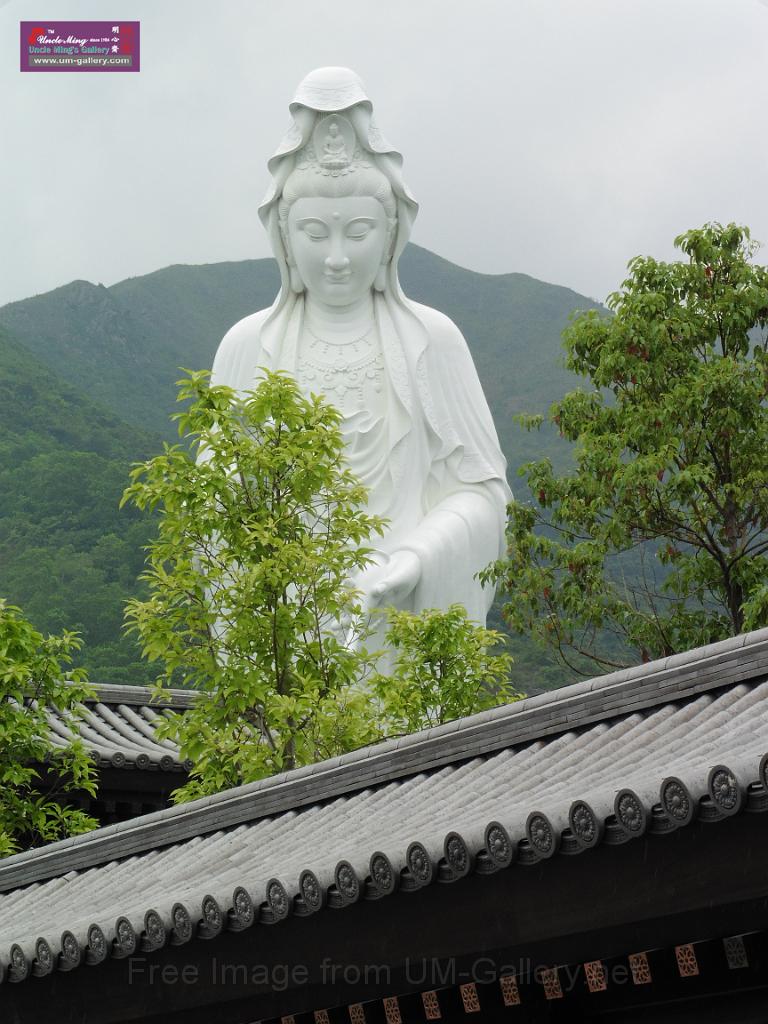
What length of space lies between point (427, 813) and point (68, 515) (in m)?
19.7

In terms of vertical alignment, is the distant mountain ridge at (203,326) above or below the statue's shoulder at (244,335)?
above

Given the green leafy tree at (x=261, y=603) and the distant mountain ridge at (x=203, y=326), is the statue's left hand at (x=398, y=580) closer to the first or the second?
the green leafy tree at (x=261, y=603)

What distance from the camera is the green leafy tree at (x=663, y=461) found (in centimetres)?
1106

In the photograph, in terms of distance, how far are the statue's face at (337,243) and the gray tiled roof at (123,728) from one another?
2981 mm

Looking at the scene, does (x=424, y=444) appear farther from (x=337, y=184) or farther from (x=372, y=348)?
(x=337, y=184)

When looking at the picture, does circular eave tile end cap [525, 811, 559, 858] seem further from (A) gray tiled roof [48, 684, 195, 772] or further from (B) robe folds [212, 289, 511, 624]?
(B) robe folds [212, 289, 511, 624]

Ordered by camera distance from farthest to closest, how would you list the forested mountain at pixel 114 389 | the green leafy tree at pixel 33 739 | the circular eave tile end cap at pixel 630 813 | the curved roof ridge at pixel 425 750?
1. the forested mountain at pixel 114 389
2. the green leafy tree at pixel 33 739
3. the curved roof ridge at pixel 425 750
4. the circular eave tile end cap at pixel 630 813

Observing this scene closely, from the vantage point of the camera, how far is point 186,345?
3716cm

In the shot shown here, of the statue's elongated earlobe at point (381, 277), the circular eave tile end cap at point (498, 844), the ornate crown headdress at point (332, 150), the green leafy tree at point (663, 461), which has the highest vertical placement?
the ornate crown headdress at point (332, 150)

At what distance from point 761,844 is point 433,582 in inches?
281

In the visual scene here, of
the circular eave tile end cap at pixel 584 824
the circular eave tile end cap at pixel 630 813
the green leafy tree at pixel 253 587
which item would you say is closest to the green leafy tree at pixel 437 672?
the green leafy tree at pixel 253 587

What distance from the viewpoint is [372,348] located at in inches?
467

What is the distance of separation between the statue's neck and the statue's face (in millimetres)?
82

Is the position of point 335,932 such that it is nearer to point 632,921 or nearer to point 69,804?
point 632,921
